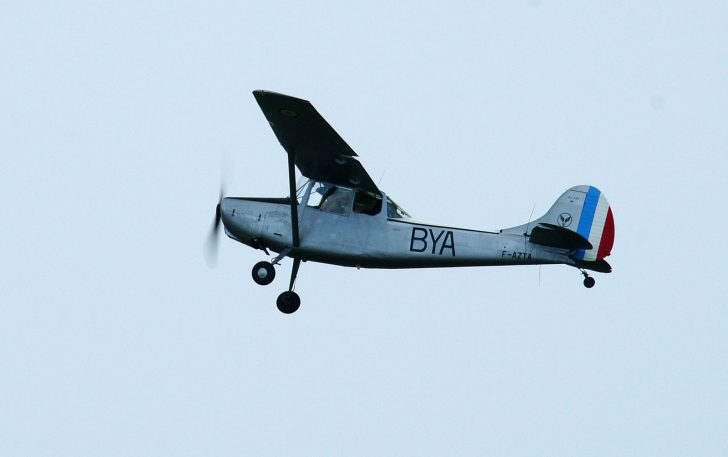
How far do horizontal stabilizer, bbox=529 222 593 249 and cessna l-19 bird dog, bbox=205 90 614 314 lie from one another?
0.04 feet

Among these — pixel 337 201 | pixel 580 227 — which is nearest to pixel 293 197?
pixel 337 201

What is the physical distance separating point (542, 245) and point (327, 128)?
3343 millimetres

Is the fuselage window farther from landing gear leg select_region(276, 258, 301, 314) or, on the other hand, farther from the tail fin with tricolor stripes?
the tail fin with tricolor stripes

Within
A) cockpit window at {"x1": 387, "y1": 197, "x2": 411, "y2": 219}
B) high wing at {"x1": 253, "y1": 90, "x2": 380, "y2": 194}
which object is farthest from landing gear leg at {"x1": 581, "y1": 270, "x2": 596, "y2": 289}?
high wing at {"x1": 253, "y1": 90, "x2": 380, "y2": 194}

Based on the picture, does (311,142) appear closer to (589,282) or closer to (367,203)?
(367,203)

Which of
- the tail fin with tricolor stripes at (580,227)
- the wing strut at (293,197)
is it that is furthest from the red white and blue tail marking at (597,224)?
the wing strut at (293,197)

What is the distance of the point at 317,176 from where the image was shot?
58.4 feet

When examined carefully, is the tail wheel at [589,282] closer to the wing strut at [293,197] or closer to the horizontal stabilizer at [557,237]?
the horizontal stabilizer at [557,237]

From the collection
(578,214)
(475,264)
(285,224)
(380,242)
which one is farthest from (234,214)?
(578,214)

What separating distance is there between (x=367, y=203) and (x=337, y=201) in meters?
0.42

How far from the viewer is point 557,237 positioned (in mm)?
17078

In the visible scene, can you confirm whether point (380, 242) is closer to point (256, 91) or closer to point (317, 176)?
point (317, 176)

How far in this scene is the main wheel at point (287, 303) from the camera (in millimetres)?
17766

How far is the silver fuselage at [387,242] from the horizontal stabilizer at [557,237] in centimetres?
9
